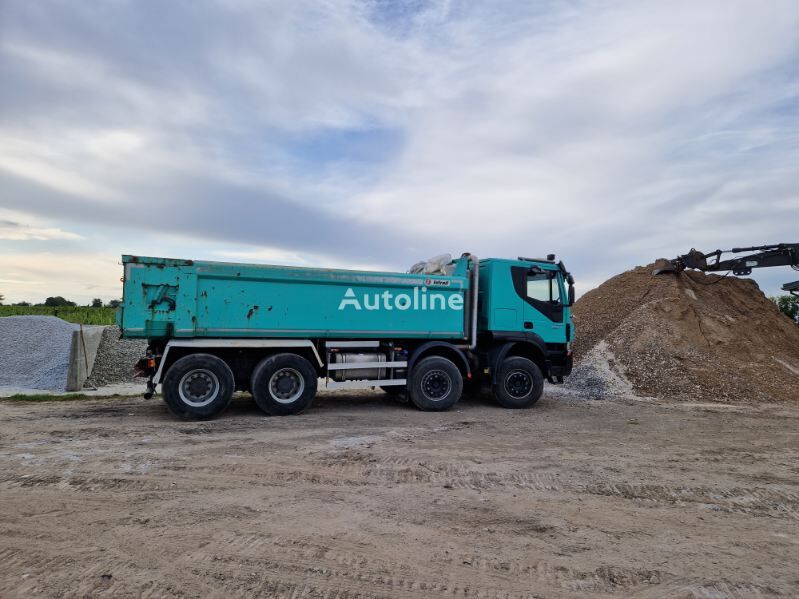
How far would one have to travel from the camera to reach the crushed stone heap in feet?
46.5

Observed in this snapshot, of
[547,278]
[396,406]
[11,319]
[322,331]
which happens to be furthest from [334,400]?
[11,319]

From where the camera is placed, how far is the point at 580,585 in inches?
147

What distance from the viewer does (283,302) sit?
32.1 feet

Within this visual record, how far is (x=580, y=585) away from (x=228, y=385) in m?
6.86

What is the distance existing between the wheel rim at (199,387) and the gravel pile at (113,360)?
539 cm

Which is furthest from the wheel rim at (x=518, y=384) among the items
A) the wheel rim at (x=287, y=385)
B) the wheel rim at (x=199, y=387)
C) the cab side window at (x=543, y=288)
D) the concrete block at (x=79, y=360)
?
the concrete block at (x=79, y=360)

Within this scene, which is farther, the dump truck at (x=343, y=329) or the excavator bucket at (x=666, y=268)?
the excavator bucket at (x=666, y=268)

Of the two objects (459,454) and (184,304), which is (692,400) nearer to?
(459,454)

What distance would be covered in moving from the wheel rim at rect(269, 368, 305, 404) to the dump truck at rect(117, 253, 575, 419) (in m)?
0.02

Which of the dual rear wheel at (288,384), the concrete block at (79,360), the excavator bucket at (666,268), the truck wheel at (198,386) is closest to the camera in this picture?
the truck wheel at (198,386)

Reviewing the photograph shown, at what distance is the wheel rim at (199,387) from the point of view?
909 cm

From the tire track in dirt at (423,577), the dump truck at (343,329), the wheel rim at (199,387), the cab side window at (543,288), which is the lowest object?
the tire track in dirt at (423,577)

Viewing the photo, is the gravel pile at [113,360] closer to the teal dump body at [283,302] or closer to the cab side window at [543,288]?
the teal dump body at [283,302]

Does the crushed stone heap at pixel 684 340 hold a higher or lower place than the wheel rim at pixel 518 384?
higher
